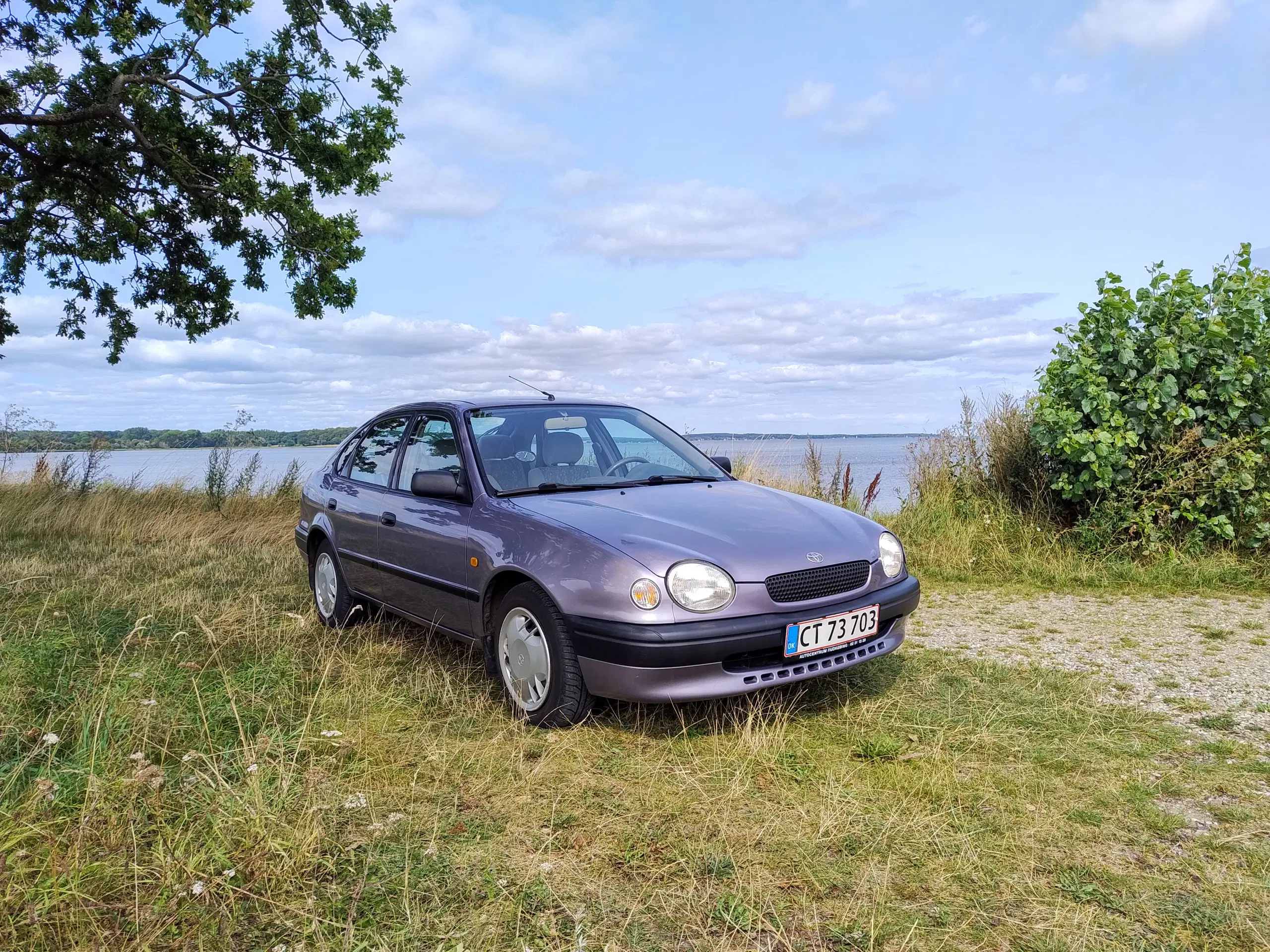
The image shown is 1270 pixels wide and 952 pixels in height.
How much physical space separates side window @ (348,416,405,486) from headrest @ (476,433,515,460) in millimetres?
929

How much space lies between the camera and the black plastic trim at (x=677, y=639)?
3268 millimetres

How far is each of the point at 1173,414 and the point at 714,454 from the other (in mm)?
4588

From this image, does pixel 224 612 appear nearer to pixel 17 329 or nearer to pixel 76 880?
pixel 76 880

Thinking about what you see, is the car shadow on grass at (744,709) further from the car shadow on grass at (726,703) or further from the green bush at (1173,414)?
the green bush at (1173,414)

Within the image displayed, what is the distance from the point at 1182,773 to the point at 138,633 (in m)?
5.48

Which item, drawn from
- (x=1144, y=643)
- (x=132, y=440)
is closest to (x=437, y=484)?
(x=1144, y=643)

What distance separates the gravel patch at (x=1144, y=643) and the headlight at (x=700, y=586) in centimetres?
233

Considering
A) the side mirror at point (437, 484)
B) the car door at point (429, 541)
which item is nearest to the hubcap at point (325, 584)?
the car door at point (429, 541)

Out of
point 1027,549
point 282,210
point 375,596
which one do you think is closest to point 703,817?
point 375,596

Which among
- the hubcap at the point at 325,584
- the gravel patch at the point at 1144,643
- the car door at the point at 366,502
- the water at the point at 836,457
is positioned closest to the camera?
the gravel patch at the point at 1144,643

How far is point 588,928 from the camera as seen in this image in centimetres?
222

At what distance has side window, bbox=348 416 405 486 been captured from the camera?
5.30m

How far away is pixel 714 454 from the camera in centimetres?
1000

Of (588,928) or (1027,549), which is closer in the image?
(588,928)
